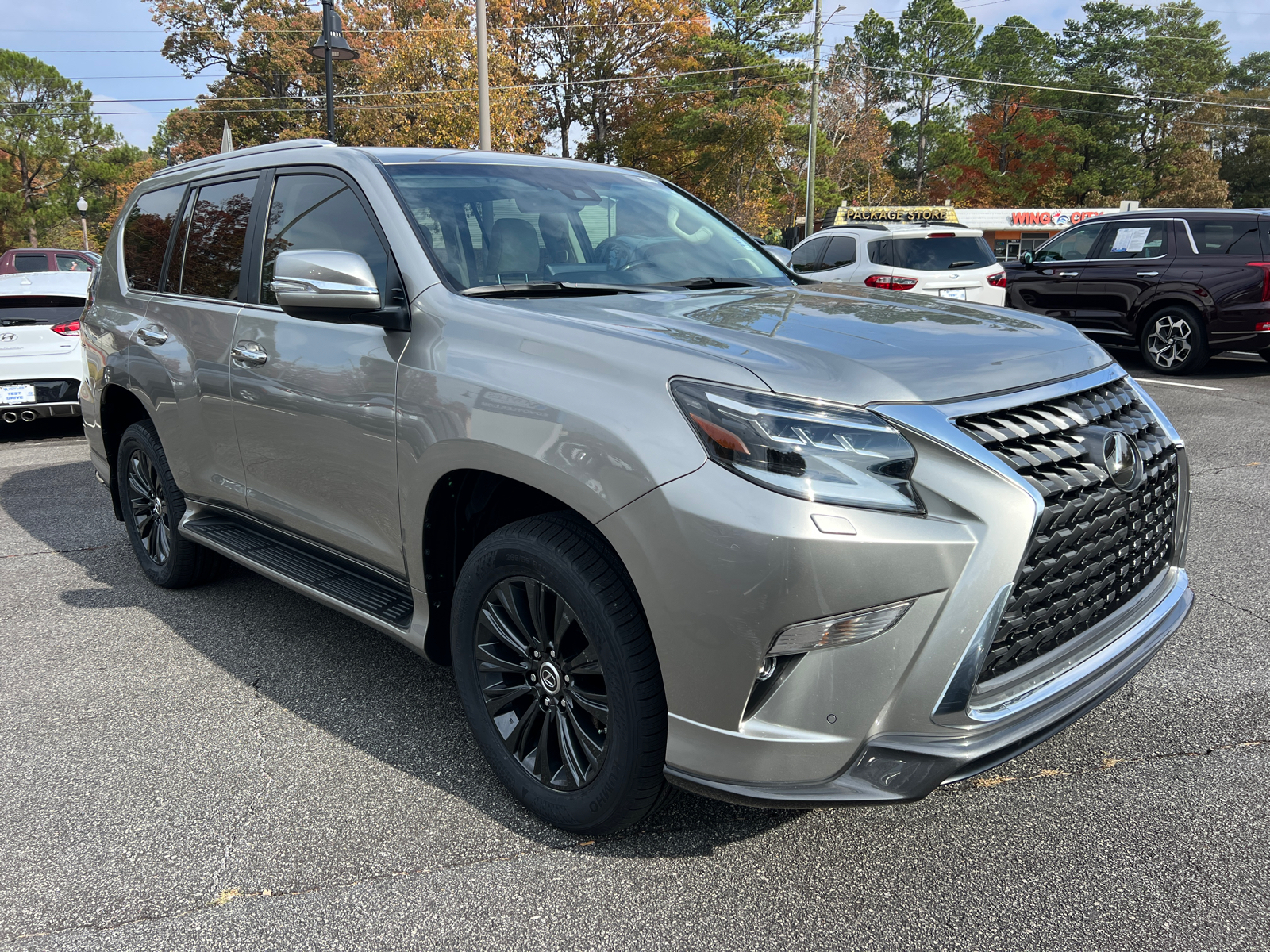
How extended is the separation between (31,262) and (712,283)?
62.9 ft

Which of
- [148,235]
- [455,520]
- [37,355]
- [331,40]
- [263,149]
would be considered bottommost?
[455,520]

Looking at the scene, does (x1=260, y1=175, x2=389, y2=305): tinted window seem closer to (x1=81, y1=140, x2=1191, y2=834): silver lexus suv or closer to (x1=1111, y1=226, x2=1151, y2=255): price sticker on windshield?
(x1=81, y1=140, x2=1191, y2=834): silver lexus suv

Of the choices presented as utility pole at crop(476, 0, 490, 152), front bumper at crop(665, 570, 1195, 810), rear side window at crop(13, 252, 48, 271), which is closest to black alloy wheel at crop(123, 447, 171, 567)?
front bumper at crop(665, 570, 1195, 810)

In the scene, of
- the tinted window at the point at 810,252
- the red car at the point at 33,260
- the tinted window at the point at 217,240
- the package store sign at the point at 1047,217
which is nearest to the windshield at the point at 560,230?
the tinted window at the point at 217,240

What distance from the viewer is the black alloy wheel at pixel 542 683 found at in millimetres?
2457

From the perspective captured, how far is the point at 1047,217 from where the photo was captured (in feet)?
135

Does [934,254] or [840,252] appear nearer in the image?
[934,254]

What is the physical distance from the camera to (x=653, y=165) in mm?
44562

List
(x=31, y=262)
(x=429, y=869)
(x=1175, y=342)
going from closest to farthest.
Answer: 1. (x=429, y=869)
2. (x=1175, y=342)
3. (x=31, y=262)

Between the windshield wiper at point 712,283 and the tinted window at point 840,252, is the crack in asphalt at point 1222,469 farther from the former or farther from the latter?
the tinted window at point 840,252

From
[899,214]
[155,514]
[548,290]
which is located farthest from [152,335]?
[899,214]

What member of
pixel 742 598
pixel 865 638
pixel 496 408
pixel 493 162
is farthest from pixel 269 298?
pixel 865 638

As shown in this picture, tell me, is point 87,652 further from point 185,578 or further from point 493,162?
point 493,162

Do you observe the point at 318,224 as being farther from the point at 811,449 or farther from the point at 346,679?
the point at 811,449
